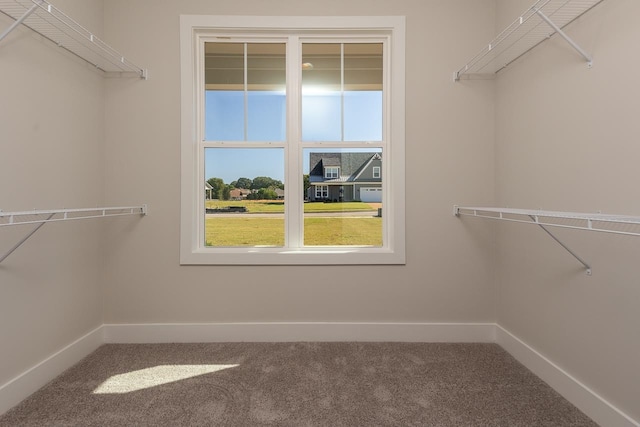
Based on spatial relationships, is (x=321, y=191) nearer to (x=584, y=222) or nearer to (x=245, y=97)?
(x=245, y=97)

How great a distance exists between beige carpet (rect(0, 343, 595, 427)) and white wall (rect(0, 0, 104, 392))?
33 centimetres

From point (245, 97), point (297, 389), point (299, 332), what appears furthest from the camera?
point (245, 97)

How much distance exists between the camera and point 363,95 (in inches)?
92.5

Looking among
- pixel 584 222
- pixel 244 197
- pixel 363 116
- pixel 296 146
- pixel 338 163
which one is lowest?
pixel 584 222

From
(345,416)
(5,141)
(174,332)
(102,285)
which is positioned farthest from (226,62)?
(345,416)

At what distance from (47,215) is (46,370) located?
2.94 feet

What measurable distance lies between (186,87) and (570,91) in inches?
95.1

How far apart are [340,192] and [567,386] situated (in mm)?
1792

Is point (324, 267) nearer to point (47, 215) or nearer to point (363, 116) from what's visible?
point (363, 116)

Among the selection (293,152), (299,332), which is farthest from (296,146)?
(299,332)

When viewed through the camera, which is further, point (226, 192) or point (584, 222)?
point (226, 192)

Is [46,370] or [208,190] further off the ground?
[208,190]

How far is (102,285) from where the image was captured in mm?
2207

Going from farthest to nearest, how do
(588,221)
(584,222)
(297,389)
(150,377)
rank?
(150,377), (297,389), (584,222), (588,221)
